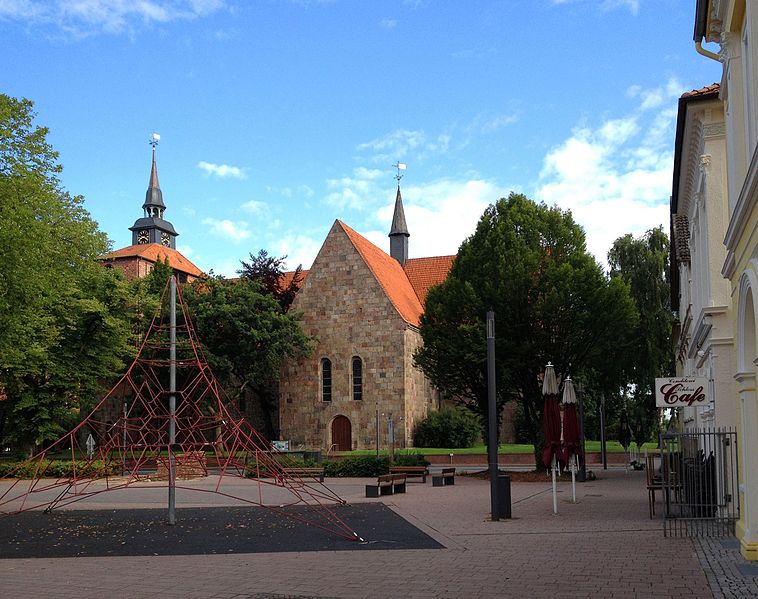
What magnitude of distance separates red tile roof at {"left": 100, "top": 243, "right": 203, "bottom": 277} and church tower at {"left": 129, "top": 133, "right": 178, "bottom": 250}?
5.61m

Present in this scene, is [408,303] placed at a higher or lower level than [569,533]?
higher

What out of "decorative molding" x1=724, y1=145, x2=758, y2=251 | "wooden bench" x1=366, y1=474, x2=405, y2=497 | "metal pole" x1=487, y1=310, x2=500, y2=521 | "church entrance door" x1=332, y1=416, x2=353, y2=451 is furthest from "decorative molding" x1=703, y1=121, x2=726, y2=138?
"church entrance door" x1=332, y1=416, x2=353, y2=451

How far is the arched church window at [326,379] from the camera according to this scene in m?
54.5

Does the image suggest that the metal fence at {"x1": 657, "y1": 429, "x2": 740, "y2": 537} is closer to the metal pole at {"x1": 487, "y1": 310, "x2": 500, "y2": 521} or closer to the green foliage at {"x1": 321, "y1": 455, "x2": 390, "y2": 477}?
the metal pole at {"x1": 487, "y1": 310, "x2": 500, "y2": 521}

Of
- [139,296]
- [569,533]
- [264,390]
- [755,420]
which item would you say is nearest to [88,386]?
[139,296]

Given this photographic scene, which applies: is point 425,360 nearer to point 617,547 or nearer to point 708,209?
point 708,209

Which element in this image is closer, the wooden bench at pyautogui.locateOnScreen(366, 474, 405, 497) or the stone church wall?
the wooden bench at pyautogui.locateOnScreen(366, 474, 405, 497)

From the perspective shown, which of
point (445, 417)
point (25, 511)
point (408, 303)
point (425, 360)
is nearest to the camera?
point (25, 511)

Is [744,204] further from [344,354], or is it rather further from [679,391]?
[344,354]

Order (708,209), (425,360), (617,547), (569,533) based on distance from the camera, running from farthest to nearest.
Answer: (425,360), (708,209), (569,533), (617,547)

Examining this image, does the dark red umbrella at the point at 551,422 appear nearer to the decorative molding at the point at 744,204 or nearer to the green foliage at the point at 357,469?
the decorative molding at the point at 744,204

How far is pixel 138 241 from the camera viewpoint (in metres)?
83.8

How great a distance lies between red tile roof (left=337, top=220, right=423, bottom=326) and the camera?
177ft

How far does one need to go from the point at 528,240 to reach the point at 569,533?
20.9 metres
